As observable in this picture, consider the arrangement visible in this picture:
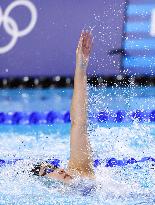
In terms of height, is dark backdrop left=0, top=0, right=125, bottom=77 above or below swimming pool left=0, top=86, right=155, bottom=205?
above

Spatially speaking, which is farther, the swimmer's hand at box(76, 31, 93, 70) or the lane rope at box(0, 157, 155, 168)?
the lane rope at box(0, 157, 155, 168)

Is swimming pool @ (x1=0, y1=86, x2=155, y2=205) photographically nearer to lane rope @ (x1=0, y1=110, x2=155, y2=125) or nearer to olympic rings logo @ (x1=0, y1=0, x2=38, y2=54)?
lane rope @ (x1=0, y1=110, x2=155, y2=125)

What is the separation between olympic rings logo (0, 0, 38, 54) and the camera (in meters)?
6.70

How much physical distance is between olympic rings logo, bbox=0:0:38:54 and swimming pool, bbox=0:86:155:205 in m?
0.56

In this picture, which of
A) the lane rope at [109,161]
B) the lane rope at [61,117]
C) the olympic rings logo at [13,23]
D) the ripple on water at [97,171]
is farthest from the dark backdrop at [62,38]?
the lane rope at [109,161]

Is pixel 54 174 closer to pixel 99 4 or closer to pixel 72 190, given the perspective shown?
pixel 72 190

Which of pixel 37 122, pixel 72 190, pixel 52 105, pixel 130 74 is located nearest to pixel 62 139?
pixel 37 122

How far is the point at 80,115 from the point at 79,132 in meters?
0.10

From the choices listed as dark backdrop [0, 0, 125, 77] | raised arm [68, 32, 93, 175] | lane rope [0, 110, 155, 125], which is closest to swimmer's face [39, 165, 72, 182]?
raised arm [68, 32, 93, 175]

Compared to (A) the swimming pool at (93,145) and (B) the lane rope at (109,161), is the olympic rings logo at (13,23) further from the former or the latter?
(B) the lane rope at (109,161)

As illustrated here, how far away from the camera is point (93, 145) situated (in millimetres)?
4777

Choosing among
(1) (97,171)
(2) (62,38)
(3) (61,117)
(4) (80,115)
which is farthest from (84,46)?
(2) (62,38)

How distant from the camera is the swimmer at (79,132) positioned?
122 inches

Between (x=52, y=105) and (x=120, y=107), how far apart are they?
719mm
